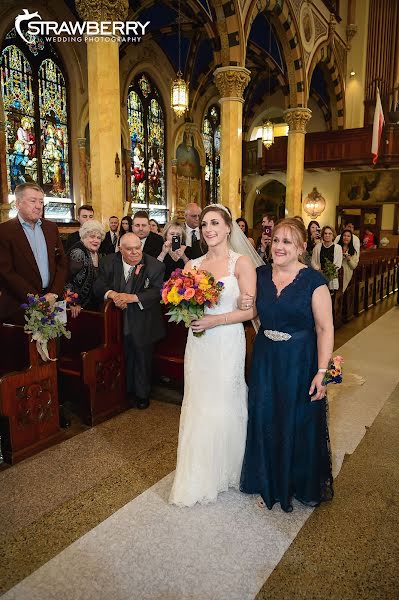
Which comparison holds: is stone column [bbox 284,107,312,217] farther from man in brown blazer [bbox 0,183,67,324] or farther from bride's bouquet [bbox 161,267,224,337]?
bride's bouquet [bbox 161,267,224,337]

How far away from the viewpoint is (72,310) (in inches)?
162

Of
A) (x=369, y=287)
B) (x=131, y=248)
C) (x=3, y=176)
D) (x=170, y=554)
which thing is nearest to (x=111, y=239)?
(x=131, y=248)

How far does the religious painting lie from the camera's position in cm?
1777

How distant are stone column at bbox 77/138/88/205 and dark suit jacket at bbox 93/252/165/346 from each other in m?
10.2

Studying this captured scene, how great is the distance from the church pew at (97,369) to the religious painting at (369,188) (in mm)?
16740

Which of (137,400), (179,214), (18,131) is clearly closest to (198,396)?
(137,400)

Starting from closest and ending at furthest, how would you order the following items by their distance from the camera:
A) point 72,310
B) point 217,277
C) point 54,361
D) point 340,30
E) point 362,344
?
1. point 217,277
2. point 54,361
3. point 72,310
4. point 362,344
5. point 340,30

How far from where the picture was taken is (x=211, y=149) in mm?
19797

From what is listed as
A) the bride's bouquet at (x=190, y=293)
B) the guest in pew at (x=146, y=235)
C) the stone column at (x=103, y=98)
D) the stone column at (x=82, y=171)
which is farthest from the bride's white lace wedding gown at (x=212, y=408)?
the stone column at (x=82, y=171)

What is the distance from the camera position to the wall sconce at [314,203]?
18500mm

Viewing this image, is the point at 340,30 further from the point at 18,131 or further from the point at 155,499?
the point at 155,499

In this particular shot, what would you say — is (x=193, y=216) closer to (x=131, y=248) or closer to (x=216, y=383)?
(x=131, y=248)

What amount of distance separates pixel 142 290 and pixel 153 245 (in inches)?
60.3

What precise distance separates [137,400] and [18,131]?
1046cm
